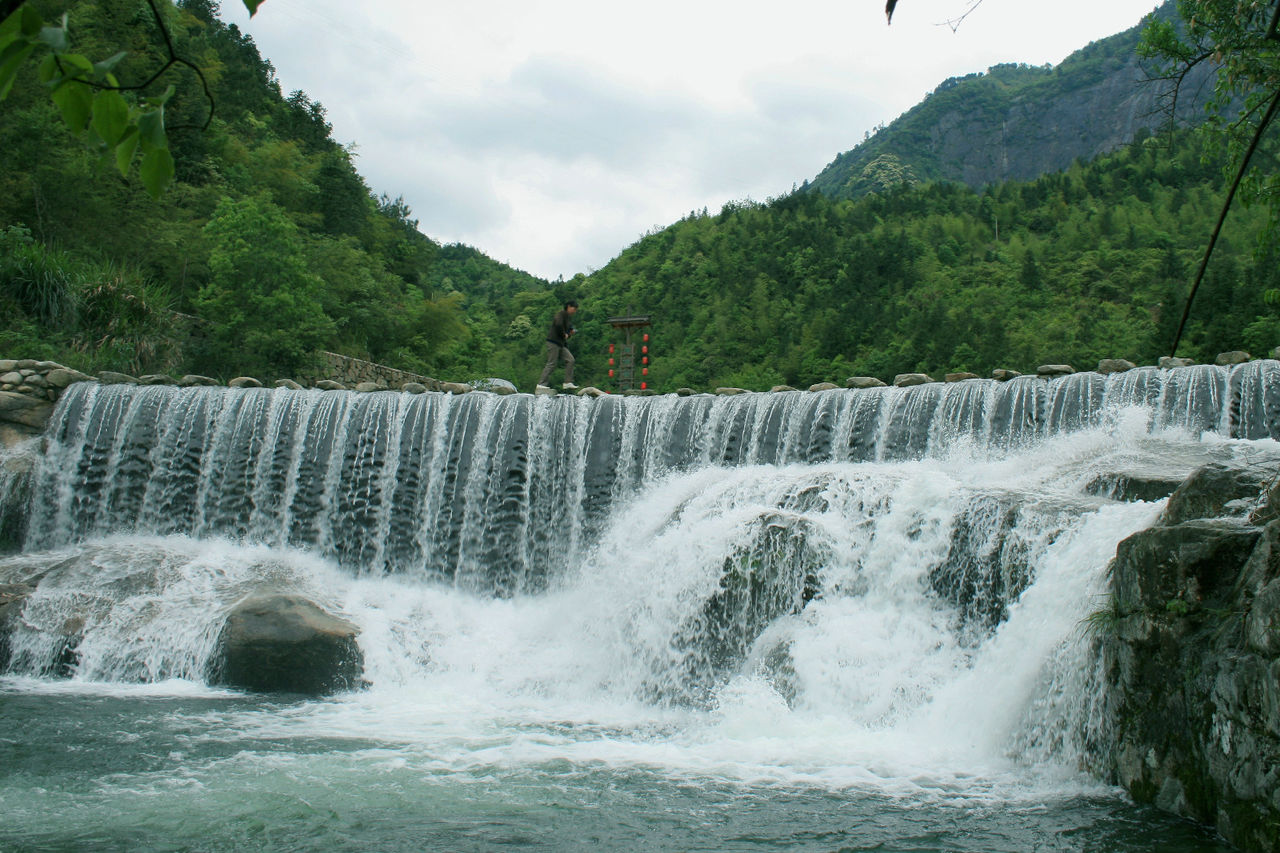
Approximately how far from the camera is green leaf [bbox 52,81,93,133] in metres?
1.35

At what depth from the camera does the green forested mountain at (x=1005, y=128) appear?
220 ft

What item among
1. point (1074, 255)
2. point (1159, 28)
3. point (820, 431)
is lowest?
point (820, 431)

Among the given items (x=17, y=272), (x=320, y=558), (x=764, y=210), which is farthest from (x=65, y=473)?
(x=764, y=210)

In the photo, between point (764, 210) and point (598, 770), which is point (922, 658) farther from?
point (764, 210)

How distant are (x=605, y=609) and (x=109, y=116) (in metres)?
6.93

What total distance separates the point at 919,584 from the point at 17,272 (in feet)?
44.1

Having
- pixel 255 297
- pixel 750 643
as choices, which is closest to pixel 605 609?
pixel 750 643

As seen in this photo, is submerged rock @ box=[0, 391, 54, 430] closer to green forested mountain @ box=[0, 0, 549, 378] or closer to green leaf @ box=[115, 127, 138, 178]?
green forested mountain @ box=[0, 0, 549, 378]

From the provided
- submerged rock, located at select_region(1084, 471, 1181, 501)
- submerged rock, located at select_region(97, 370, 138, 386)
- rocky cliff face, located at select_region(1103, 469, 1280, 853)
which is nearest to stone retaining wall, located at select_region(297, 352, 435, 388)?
submerged rock, located at select_region(97, 370, 138, 386)

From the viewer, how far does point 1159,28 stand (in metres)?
6.65

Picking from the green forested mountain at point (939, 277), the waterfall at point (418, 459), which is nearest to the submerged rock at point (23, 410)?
the waterfall at point (418, 459)

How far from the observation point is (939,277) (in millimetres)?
32125

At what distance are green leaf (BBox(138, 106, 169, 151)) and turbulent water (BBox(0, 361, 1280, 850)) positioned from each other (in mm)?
3604

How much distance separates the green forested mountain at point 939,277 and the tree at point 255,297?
16.3 m
